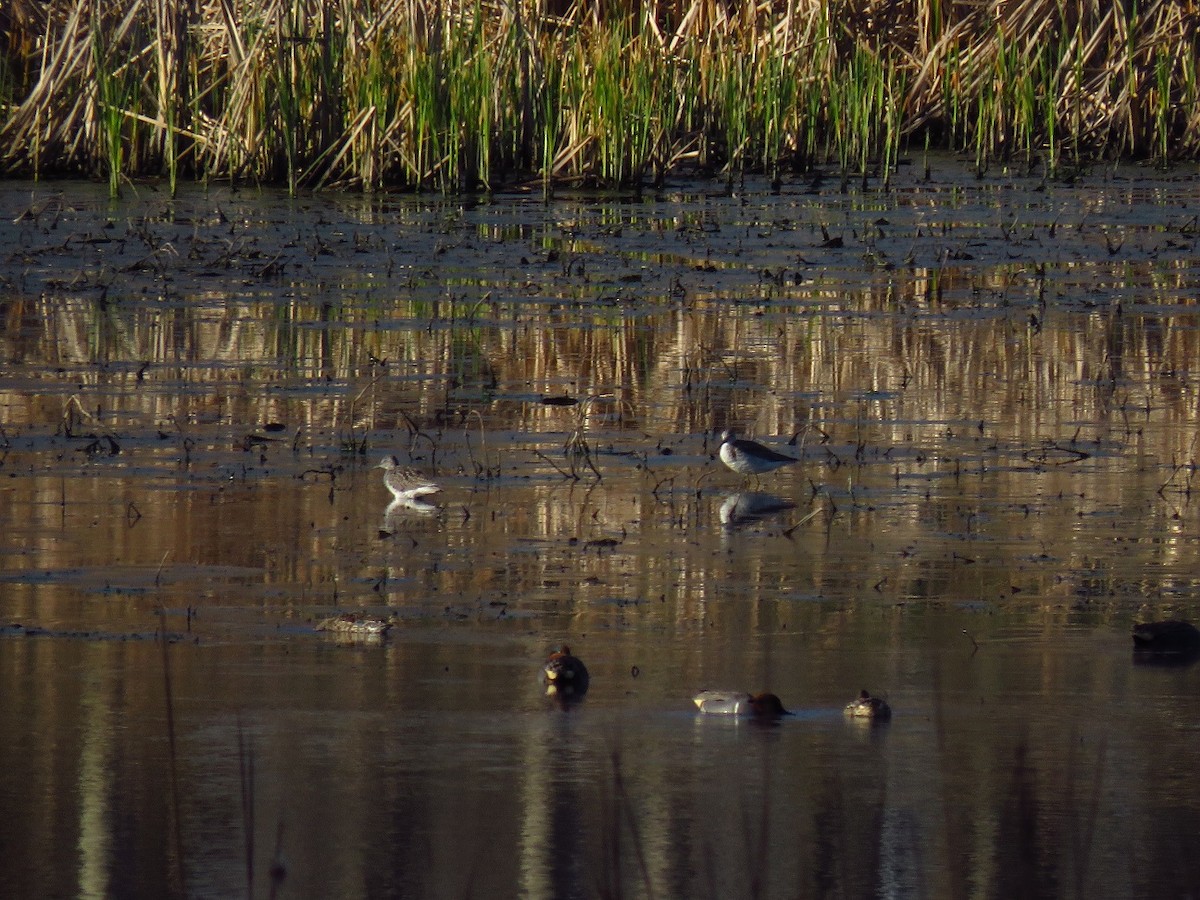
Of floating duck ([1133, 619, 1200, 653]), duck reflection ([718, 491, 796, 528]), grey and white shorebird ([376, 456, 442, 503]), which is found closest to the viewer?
floating duck ([1133, 619, 1200, 653])

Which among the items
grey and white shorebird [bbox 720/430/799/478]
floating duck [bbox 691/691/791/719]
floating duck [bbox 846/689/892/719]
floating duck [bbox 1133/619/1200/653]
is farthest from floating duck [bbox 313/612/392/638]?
grey and white shorebird [bbox 720/430/799/478]

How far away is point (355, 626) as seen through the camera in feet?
18.0

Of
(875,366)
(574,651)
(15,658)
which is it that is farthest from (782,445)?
(15,658)

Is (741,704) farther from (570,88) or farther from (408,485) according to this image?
(570,88)

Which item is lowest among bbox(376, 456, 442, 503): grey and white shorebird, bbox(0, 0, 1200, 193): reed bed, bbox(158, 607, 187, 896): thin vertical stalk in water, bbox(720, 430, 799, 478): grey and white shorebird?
bbox(158, 607, 187, 896): thin vertical stalk in water

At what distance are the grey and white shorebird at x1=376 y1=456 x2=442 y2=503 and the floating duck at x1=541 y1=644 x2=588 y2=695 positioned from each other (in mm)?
2066

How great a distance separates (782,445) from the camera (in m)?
8.00

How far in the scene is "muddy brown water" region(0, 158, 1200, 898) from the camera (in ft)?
13.4

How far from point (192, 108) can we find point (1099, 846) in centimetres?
1440

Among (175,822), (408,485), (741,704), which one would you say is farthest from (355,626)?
(408,485)

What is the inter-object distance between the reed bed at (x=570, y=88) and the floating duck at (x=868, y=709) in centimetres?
1204

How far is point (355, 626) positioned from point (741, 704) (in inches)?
41.4

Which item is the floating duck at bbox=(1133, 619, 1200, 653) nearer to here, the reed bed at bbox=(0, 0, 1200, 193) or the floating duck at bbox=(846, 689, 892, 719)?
the floating duck at bbox=(846, 689, 892, 719)

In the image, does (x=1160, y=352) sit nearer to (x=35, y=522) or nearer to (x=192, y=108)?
(x=35, y=522)
